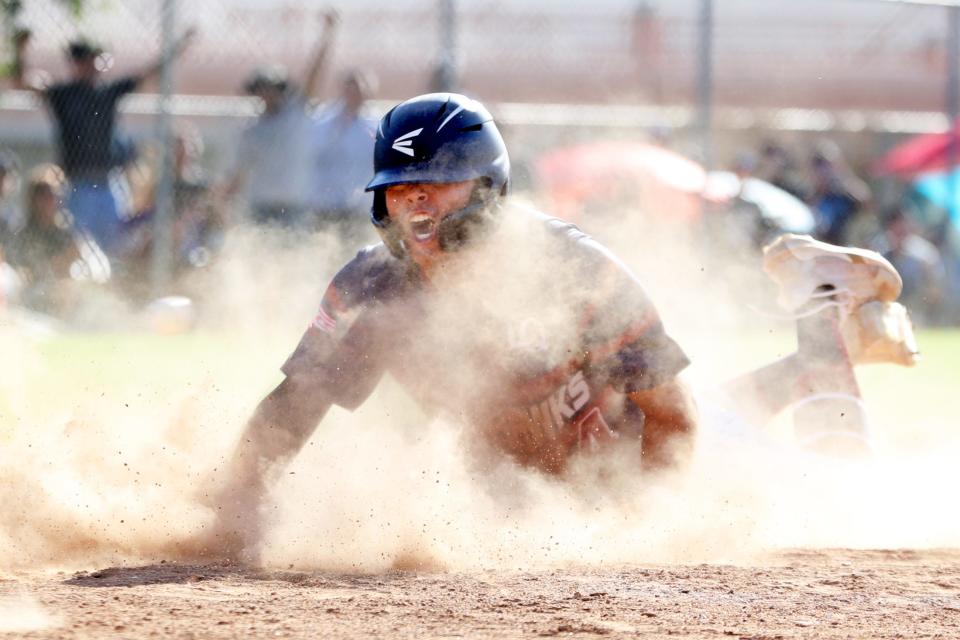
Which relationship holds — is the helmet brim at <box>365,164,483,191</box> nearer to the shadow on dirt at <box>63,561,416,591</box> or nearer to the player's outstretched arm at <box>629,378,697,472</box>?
the player's outstretched arm at <box>629,378,697,472</box>

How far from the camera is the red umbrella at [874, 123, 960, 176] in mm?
18875

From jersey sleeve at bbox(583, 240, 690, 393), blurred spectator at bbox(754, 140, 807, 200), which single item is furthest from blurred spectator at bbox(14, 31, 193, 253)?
jersey sleeve at bbox(583, 240, 690, 393)

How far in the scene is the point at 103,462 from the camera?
16.3ft

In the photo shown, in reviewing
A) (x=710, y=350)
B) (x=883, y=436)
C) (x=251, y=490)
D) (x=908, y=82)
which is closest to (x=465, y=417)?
(x=251, y=490)

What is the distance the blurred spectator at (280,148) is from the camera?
12797mm

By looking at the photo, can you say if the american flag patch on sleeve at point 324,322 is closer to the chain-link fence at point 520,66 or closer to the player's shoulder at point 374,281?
the player's shoulder at point 374,281

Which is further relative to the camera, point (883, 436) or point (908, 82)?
point (908, 82)

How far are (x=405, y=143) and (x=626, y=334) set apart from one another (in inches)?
40.5

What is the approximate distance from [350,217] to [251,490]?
7.96m

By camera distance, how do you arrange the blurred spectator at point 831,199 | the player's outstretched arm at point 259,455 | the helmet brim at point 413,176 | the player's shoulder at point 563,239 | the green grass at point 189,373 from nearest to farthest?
1. the player's outstretched arm at point 259,455
2. the helmet brim at point 413,176
3. the player's shoulder at point 563,239
4. the green grass at point 189,373
5. the blurred spectator at point 831,199

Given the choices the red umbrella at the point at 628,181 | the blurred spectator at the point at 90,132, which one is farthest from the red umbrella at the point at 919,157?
the blurred spectator at the point at 90,132

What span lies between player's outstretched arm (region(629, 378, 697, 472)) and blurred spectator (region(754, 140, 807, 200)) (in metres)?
10.8

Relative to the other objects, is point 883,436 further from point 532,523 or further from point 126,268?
point 126,268

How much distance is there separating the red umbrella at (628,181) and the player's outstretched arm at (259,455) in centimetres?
804
